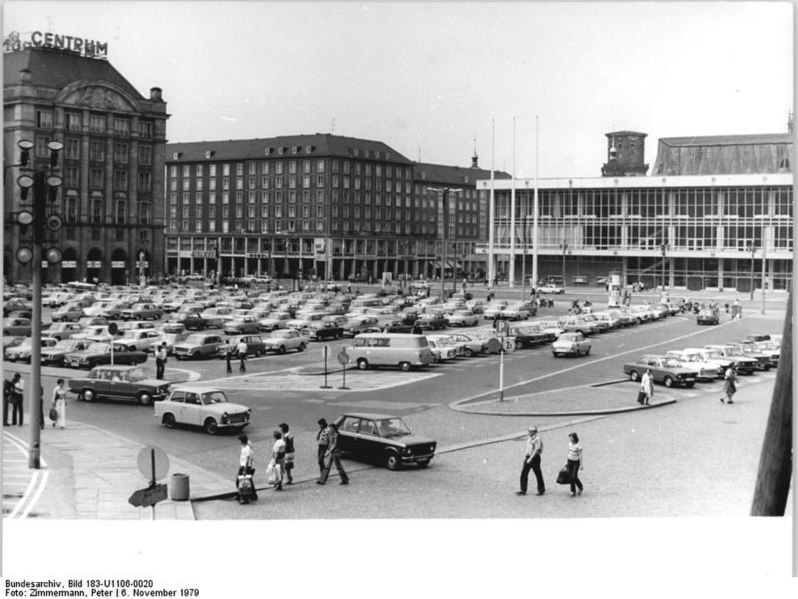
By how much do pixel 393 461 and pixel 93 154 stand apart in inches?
3832

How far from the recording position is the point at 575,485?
65.1ft

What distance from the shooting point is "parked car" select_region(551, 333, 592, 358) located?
47.5m

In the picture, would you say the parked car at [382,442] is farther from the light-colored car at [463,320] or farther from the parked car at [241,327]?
the light-colored car at [463,320]

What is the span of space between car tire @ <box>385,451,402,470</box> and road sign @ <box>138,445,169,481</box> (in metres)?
7.86

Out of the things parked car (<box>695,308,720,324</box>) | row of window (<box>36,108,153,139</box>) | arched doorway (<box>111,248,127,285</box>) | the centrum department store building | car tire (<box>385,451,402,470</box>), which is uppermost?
row of window (<box>36,108,153,139</box>)

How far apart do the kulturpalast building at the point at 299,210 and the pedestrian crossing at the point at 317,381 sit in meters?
93.1

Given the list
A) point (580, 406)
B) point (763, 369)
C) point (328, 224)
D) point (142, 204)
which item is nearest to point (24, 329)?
point (580, 406)

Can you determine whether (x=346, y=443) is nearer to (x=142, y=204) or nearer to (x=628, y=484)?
(x=628, y=484)

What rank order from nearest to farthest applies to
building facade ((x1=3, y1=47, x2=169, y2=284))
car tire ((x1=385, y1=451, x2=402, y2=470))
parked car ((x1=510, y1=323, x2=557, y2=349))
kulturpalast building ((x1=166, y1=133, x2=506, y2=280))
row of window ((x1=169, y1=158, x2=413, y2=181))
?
car tire ((x1=385, y1=451, x2=402, y2=470)), parked car ((x1=510, y1=323, x2=557, y2=349)), building facade ((x1=3, y1=47, x2=169, y2=284)), row of window ((x1=169, y1=158, x2=413, y2=181)), kulturpalast building ((x1=166, y1=133, x2=506, y2=280))

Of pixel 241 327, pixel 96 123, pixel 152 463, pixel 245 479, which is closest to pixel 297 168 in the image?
pixel 96 123

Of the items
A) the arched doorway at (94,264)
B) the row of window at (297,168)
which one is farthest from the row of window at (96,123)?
the row of window at (297,168)

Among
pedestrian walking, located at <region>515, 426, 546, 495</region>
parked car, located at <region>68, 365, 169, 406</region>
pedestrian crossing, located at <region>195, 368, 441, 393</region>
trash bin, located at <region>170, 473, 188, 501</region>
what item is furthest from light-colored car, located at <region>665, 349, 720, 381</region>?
trash bin, located at <region>170, 473, 188, 501</region>

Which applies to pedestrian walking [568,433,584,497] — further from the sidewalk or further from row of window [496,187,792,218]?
row of window [496,187,792,218]

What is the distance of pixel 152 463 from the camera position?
51.0ft
